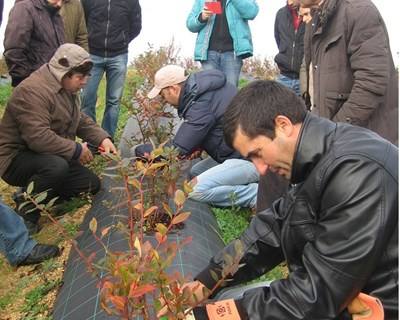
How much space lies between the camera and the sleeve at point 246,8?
17.2 ft

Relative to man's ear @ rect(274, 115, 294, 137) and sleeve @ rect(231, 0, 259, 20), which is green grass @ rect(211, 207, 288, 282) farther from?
sleeve @ rect(231, 0, 259, 20)

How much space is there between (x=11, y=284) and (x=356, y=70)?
254 cm

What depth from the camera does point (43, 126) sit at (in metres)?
3.75

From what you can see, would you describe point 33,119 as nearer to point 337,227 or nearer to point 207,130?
point 207,130

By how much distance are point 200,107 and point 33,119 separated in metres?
1.21

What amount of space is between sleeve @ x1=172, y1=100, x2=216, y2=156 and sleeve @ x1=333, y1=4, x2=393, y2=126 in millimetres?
1128

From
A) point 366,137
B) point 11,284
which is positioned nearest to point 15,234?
point 11,284

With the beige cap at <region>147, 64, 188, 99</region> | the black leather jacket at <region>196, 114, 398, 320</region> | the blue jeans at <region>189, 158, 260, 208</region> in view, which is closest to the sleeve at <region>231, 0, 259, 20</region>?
the beige cap at <region>147, 64, 188, 99</region>

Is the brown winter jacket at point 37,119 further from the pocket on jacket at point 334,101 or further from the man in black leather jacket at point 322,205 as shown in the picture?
the man in black leather jacket at point 322,205

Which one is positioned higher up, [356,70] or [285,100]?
[285,100]

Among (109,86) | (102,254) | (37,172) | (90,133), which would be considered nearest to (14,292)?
(102,254)

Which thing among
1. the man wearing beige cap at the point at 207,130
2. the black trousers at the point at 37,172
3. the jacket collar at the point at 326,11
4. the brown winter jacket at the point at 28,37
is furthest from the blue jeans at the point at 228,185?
the brown winter jacket at the point at 28,37

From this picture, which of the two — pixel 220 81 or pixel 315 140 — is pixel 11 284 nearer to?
pixel 220 81

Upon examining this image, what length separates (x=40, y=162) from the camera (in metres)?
3.82
